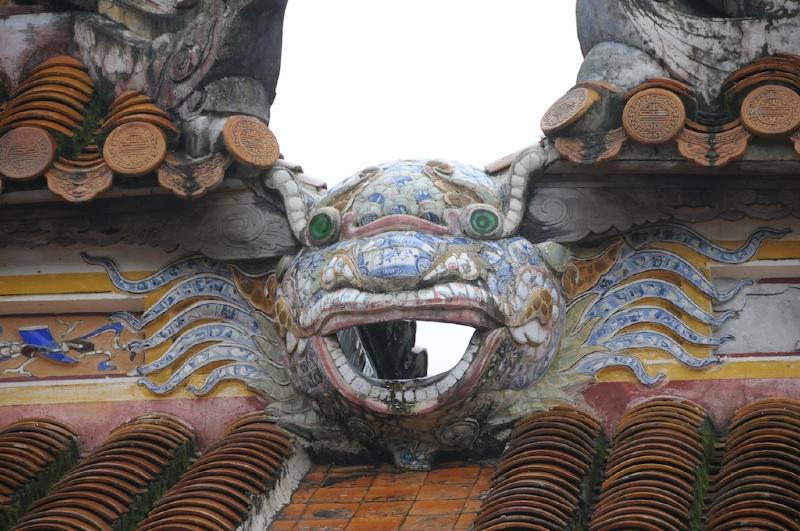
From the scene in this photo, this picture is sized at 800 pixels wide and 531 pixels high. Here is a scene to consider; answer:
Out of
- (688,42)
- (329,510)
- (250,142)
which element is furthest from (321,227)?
(688,42)

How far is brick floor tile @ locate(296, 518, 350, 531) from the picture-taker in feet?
34.5

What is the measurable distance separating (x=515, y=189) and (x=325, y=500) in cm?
192

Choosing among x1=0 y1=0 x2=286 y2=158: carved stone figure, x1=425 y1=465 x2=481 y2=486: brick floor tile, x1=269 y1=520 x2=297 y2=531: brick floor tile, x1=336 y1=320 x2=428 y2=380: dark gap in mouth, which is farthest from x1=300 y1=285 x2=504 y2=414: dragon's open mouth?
x1=0 y1=0 x2=286 y2=158: carved stone figure

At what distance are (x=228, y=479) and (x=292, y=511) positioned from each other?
0.40m

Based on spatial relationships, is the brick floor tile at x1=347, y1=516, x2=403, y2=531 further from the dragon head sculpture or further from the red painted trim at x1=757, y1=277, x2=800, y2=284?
the red painted trim at x1=757, y1=277, x2=800, y2=284

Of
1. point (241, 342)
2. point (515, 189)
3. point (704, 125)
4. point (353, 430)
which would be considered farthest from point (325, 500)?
point (704, 125)

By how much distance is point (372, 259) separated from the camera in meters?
11.0

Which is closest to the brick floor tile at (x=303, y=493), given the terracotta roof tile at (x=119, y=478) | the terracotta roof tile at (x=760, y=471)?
the terracotta roof tile at (x=119, y=478)

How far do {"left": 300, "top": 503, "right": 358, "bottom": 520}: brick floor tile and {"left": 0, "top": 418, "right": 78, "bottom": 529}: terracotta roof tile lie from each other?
55.3 inches

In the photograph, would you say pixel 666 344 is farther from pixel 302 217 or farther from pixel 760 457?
pixel 302 217

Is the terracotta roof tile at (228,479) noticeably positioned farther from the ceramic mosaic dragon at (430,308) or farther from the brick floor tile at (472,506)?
the brick floor tile at (472,506)

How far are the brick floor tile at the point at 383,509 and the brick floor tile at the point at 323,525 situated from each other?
0.33 ft

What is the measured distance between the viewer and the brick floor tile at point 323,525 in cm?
1052

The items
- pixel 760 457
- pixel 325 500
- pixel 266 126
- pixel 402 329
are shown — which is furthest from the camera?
pixel 402 329
